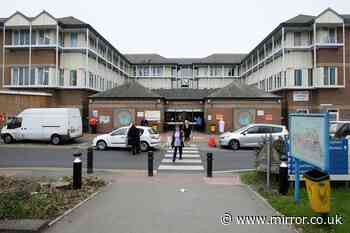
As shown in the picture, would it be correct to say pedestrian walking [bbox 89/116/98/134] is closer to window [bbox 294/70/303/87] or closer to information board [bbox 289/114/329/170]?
window [bbox 294/70/303/87]

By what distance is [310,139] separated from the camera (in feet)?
24.2

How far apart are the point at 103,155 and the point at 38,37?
25.3m

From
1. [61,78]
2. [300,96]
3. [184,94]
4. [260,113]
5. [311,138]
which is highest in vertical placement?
[61,78]

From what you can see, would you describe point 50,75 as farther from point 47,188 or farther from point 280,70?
point 47,188

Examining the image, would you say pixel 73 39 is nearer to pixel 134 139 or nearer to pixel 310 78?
pixel 134 139

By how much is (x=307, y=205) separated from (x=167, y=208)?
9.88 feet

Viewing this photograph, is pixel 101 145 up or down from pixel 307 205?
up

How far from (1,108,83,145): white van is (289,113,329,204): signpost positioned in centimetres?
1941

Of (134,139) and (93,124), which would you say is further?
(93,124)

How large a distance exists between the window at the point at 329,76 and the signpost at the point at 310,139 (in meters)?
33.2

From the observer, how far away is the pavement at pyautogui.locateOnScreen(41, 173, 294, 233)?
651 cm

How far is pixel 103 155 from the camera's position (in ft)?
63.7

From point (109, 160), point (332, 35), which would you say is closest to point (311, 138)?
point (109, 160)

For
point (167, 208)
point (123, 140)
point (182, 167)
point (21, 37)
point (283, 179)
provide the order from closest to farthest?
point (167, 208), point (283, 179), point (182, 167), point (123, 140), point (21, 37)
